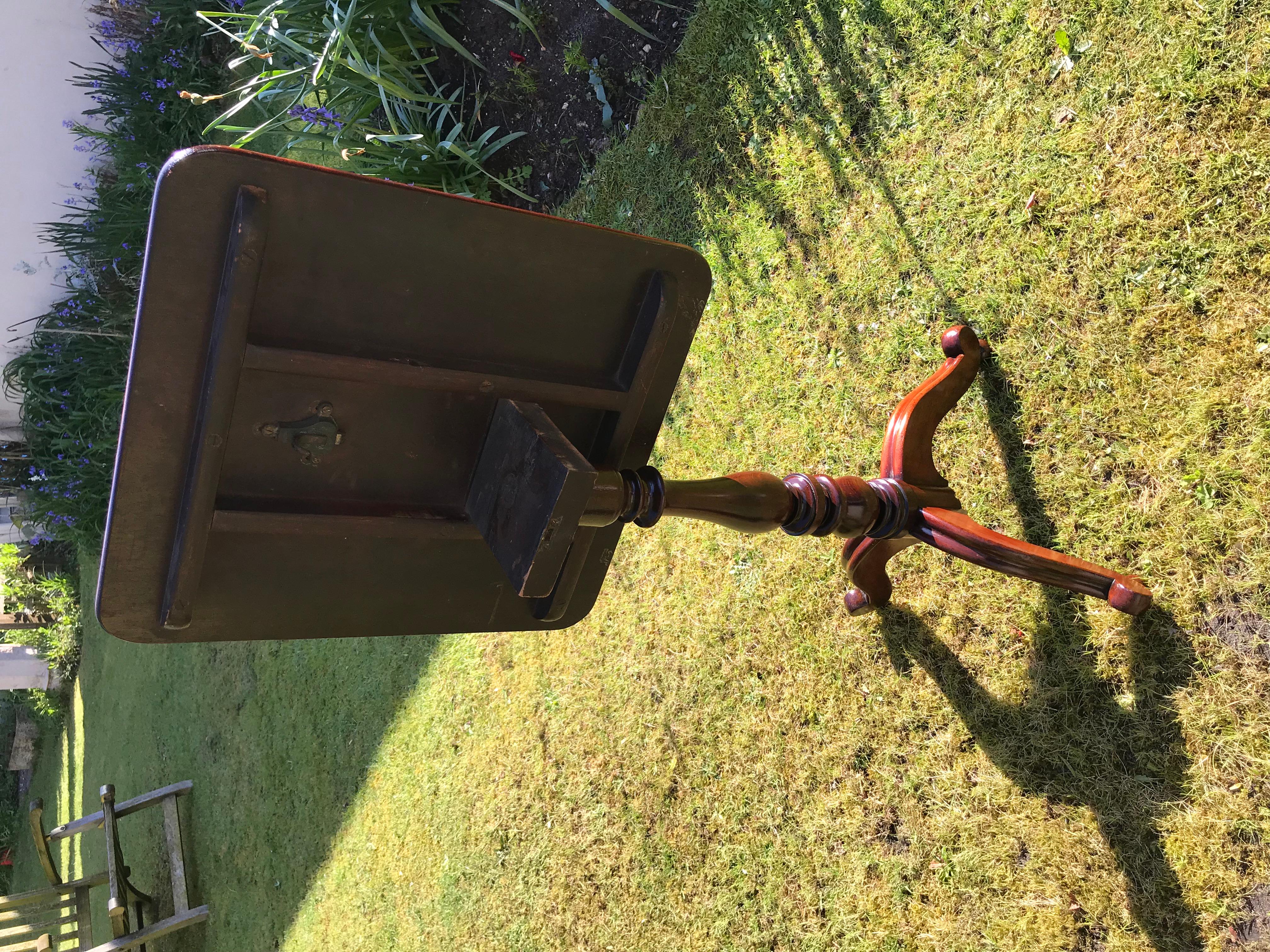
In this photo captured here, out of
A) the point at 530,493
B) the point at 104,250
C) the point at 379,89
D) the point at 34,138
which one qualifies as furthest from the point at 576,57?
→ the point at 34,138

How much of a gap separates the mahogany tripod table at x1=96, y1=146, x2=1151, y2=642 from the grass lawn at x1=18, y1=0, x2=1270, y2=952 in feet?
1.21

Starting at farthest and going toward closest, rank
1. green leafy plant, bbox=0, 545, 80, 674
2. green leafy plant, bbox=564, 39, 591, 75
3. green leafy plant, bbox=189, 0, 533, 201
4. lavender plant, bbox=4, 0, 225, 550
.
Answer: green leafy plant, bbox=0, 545, 80, 674 < lavender plant, bbox=4, 0, 225, 550 < green leafy plant, bbox=189, 0, 533, 201 < green leafy plant, bbox=564, 39, 591, 75

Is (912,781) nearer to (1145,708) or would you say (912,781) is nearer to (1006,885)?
(1006,885)

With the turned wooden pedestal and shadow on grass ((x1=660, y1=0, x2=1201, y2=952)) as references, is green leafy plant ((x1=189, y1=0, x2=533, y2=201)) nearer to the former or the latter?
shadow on grass ((x1=660, y1=0, x2=1201, y2=952))

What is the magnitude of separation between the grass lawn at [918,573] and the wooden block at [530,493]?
4.72ft

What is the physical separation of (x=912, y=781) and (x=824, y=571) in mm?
703

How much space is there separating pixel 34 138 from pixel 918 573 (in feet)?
25.2

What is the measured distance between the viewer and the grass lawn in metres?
2.00

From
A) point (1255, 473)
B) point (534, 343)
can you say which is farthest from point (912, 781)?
point (534, 343)

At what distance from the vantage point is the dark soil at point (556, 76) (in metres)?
3.85

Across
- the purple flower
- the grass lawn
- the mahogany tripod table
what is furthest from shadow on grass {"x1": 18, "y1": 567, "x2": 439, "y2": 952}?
the mahogany tripod table

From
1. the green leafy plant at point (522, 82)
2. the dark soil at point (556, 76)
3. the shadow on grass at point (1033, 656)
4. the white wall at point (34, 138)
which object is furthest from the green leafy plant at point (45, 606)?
the shadow on grass at point (1033, 656)

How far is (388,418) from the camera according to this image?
5.25 feet

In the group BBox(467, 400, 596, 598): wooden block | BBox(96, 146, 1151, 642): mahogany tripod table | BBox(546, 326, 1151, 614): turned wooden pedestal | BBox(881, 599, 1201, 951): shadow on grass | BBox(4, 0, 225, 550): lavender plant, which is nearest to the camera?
BBox(96, 146, 1151, 642): mahogany tripod table
